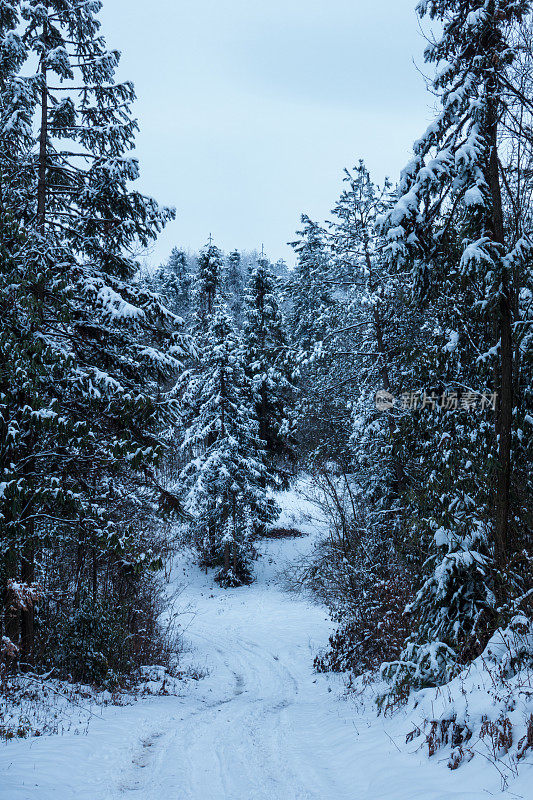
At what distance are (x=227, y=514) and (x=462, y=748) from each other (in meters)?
19.1

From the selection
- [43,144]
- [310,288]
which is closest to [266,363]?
[310,288]

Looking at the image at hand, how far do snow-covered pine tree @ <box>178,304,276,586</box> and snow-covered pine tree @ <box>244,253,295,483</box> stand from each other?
2.98 m

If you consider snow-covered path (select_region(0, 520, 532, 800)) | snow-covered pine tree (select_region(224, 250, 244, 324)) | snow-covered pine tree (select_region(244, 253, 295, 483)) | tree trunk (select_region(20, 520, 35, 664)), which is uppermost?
snow-covered pine tree (select_region(224, 250, 244, 324))

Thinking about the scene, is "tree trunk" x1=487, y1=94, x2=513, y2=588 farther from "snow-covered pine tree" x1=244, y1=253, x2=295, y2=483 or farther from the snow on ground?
"snow-covered pine tree" x1=244, y1=253, x2=295, y2=483

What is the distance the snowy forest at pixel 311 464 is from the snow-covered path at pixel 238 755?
5cm

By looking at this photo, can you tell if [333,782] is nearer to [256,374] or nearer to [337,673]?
[337,673]

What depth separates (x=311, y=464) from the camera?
14.9 m

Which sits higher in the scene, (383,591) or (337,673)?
(383,591)

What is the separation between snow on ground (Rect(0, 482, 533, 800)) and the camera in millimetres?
5078

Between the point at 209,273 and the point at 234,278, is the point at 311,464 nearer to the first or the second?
the point at 209,273

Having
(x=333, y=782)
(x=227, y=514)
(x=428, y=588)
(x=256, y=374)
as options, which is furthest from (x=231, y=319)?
(x=333, y=782)

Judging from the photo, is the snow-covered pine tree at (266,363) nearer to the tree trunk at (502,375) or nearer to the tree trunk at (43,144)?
the tree trunk at (43,144)

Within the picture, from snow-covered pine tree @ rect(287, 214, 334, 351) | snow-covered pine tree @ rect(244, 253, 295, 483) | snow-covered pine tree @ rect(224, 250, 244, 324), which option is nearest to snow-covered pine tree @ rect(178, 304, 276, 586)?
snow-covered pine tree @ rect(244, 253, 295, 483)

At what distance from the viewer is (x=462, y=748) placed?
4949 mm
